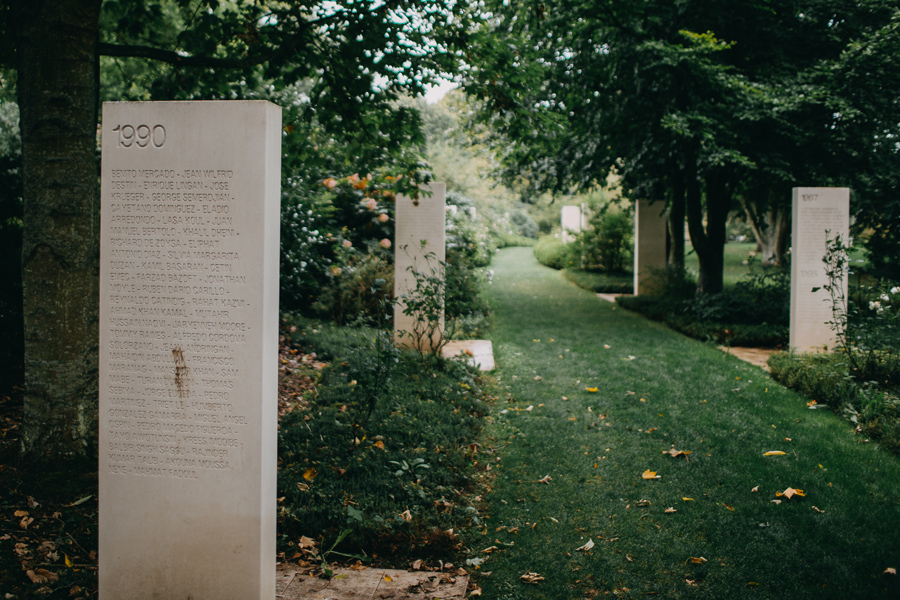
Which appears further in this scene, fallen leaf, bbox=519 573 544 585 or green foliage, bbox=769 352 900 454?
green foliage, bbox=769 352 900 454

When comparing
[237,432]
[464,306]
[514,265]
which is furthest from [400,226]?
[514,265]

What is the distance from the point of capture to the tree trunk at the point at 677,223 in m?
13.7

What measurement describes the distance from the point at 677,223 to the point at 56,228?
13.1m

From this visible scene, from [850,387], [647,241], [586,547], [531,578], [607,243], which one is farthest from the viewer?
[607,243]

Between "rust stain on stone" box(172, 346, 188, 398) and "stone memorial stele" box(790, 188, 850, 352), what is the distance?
803 centimetres

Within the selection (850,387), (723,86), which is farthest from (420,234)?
(723,86)

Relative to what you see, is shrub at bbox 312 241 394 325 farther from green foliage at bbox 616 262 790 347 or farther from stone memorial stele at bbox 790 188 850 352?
stone memorial stele at bbox 790 188 850 352

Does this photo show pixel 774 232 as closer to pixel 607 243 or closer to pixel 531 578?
pixel 607 243

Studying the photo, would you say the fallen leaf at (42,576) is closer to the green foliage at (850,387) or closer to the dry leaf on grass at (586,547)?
the dry leaf on grass at (586,547)

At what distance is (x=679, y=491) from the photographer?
4.49 meters

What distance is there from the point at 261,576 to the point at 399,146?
14.6 feet

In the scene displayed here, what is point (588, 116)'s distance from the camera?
470 inches

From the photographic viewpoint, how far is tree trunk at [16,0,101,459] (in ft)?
13.2

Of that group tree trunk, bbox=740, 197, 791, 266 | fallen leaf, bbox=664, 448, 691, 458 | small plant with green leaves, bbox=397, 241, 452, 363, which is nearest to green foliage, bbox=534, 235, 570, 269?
tree trunk, bbox=740, 197, 791, 266
